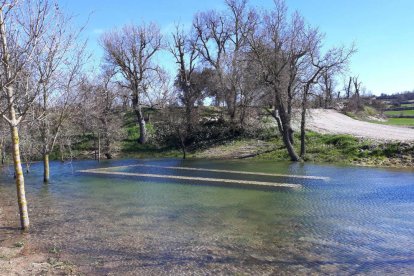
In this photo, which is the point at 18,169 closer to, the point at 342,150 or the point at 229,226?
the point at 229,226

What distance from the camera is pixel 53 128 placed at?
22000 mm

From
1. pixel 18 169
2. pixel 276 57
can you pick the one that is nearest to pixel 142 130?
pixel 276 57

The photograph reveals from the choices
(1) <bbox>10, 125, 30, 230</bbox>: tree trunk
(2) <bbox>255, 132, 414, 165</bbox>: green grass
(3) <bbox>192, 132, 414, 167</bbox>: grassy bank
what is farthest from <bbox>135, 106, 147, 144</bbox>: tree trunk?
(1) <bbox>10, 125, 30, 230</bbox>: tree trunk

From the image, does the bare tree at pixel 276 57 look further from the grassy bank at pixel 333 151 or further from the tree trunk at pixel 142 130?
the tree trunk at pixel 142 130

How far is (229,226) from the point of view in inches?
433

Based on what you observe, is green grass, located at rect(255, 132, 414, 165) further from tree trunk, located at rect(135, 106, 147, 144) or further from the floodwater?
tree trunk, located at rect(135, 106, 147, 144)

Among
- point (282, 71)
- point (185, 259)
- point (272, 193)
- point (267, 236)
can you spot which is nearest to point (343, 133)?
point (282, 71)

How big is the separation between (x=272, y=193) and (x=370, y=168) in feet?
32.7

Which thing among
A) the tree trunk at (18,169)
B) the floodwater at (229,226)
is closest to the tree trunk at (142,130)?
the floodwater at (229,226)

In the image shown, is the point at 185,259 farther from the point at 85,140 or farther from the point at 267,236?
the point at 85,140

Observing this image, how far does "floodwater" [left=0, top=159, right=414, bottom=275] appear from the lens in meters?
7.96

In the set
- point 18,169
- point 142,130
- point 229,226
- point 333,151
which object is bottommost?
point 229,226

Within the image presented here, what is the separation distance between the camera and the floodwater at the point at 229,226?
796 centimetres

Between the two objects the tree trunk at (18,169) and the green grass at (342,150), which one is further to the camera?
the green grass at (342,150)
